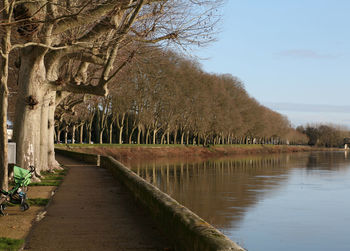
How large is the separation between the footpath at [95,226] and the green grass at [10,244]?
0.57 feet

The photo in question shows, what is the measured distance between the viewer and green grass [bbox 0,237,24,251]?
27.5ft

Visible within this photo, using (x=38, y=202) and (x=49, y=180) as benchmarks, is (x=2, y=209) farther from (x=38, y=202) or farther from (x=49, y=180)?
(x=49, y=180)

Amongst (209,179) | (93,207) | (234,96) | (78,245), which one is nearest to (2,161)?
(93,207)

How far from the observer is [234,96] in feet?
328

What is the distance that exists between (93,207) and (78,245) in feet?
16.6

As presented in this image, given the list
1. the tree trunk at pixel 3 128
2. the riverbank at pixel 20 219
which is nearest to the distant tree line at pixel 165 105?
the riverbank at pixel 20 219

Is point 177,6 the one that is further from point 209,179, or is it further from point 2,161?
point 209,179

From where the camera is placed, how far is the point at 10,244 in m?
8.76

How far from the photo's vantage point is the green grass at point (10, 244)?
8379mm

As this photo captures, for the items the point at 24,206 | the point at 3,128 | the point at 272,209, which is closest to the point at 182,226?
the point at 24,206

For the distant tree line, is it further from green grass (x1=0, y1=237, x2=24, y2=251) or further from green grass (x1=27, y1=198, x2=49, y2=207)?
green grass (x1=0, y1=237, x2=24, y2=251)

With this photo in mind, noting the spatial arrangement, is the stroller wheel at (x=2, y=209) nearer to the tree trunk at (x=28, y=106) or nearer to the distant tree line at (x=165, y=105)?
the tree trunk at (x=28, y=106)

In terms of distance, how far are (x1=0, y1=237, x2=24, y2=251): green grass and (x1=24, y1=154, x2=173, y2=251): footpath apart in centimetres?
17

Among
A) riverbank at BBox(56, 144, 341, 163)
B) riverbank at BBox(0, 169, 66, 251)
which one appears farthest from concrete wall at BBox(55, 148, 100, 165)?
riverbank at BBox(0, 169, 66, 251)
